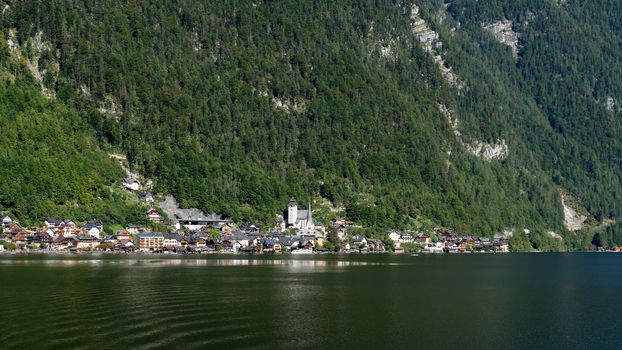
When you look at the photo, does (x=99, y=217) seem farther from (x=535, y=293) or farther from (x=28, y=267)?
(x=535, y=293)

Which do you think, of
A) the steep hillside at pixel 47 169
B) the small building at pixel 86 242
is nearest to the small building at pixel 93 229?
the small building at pixel 86 242

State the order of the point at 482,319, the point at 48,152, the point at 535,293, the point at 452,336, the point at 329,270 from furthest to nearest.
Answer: the point at 48,152 < the point at 329,270 < the point at 535,293 < the point at 482,319 < the point at 452,336

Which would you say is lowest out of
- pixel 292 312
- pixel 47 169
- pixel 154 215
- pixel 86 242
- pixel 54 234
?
pixel 292 312

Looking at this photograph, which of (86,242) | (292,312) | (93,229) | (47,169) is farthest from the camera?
(47,169)

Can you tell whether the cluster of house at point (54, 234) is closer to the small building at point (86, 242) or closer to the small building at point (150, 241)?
the small building at point (86, 242)

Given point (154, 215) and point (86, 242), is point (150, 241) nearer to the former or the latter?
point (154, 215)

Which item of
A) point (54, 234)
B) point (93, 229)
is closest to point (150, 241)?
point (93, 229)

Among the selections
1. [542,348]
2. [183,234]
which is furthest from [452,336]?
[183,234]

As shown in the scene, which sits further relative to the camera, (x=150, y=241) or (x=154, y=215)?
(x=154, y=215)

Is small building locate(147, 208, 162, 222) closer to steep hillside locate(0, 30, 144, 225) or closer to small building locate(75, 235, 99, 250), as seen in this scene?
steep hillside locate(0, 30, 144, 225)
